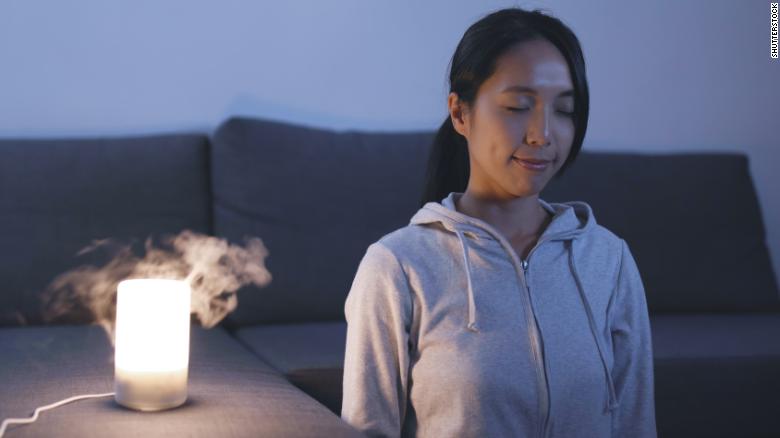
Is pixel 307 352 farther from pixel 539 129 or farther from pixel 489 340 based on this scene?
pixel 539 129

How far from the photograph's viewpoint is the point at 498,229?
4.98ft

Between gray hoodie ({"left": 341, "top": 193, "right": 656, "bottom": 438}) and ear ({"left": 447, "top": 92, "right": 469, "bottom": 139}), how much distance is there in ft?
0.46

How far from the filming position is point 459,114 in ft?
5.08

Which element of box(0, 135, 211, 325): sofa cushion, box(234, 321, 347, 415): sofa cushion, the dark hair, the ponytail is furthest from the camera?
box(0, 135, 211, 325): sofa cushion

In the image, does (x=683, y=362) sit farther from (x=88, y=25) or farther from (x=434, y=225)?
(x=88, y=25)

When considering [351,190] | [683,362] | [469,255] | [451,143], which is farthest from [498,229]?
A: [351,190]

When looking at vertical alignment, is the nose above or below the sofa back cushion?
above

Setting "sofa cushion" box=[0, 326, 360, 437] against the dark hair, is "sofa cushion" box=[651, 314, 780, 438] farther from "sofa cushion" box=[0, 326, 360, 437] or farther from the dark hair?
"sofa cushion" box=[0, 326, 360, 437]

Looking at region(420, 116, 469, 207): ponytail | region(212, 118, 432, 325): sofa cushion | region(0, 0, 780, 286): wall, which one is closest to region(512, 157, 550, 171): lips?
region(420, 116, 469, 207): ponytail

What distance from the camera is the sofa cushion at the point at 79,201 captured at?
2.31m

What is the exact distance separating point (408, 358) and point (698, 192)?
1724mm

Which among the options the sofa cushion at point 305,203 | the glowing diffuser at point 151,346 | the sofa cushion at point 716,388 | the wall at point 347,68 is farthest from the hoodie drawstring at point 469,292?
the wall at point 347,68

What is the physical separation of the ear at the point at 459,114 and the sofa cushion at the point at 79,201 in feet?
3.77

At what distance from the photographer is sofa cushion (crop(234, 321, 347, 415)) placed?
1866 mm
